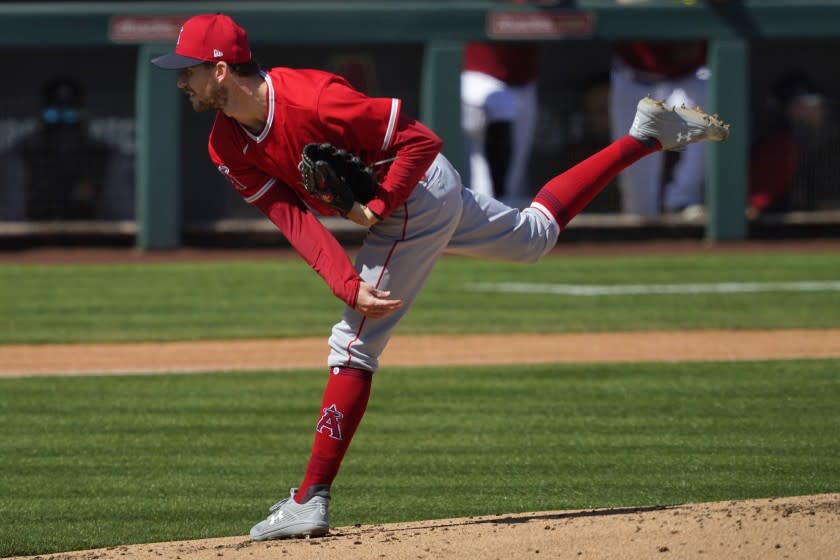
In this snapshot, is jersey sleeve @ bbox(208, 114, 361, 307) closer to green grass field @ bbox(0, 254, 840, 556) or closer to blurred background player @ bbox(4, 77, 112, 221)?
green grass field @ bbox(0, 254, 840, 556)

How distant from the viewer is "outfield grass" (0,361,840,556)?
5.27 metres

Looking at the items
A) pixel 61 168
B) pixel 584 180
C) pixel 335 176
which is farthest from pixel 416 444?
pixel 61 168

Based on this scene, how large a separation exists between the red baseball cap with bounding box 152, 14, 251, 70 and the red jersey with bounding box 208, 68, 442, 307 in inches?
5.6

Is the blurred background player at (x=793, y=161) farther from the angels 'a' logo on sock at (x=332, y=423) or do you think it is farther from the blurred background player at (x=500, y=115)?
the angels 'a' logo on sock at (x=332, y=423)

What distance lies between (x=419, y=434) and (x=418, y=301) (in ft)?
16.6

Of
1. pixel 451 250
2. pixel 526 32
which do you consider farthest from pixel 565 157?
pixel 451 250

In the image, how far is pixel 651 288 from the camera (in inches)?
479

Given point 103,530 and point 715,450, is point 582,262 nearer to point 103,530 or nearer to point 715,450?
point 715,450

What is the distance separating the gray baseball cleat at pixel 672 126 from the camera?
5.36 meters

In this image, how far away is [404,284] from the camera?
471 centimetres

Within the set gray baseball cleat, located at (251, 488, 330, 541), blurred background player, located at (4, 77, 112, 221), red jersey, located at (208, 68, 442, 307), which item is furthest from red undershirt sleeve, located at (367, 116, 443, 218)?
blurred background player, located at (4, 77, 112, 221)

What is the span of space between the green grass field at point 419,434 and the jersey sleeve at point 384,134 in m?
1.24

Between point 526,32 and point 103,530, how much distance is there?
11.8 m

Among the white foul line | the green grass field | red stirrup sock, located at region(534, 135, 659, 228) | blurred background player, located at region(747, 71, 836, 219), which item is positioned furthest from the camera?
blurred background player, located at region(747, 71, 836, 219)
